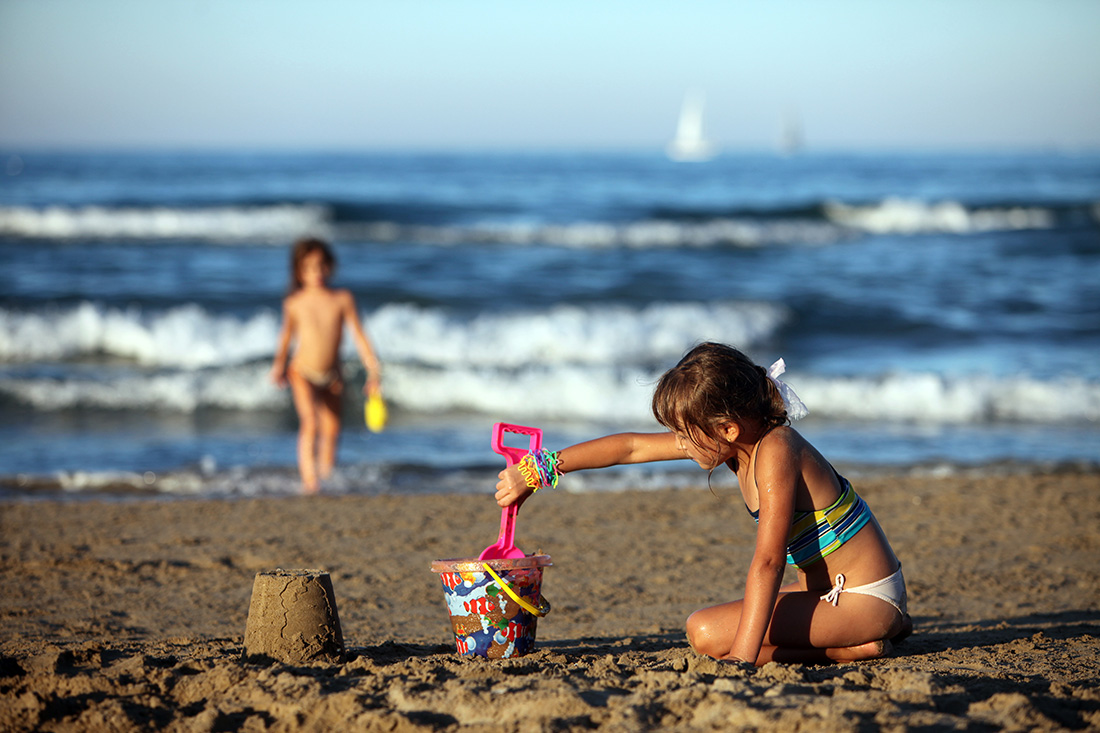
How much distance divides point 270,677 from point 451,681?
490 millimetres

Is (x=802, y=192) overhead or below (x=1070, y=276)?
overhead

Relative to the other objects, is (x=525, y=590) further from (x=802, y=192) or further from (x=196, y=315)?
(x=802, y=192)

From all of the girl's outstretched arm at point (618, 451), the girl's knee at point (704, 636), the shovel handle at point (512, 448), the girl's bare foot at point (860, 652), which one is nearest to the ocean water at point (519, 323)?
the girl's outstretched arm at point (618, 451)

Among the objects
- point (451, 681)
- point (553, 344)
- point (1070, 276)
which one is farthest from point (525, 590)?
point (1070, 276)

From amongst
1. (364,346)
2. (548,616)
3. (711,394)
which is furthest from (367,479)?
(711,394)

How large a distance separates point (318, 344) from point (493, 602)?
4161 mm

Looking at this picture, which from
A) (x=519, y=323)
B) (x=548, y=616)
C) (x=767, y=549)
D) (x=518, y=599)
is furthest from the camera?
(x=519, y=323)

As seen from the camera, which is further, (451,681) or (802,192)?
(802,192)

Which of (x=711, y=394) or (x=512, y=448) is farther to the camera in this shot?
(x=512, y=448)

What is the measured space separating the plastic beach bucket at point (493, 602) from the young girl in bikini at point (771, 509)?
21cm

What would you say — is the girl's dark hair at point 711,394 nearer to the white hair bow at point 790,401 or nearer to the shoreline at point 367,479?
the white hair bow at point 790,401

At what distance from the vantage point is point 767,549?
2.73 m

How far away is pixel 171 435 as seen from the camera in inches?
323

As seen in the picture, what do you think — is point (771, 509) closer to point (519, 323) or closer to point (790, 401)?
point (790, 401)
